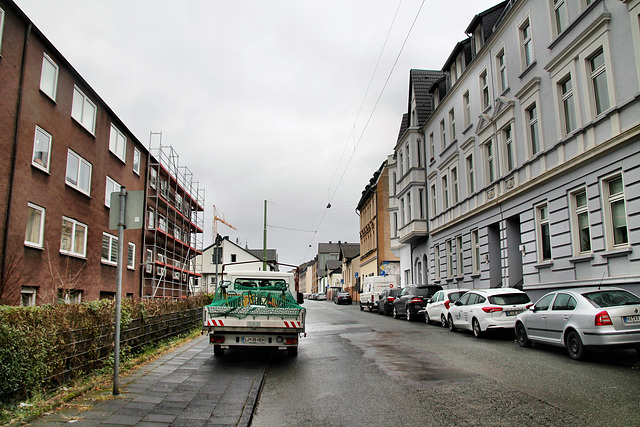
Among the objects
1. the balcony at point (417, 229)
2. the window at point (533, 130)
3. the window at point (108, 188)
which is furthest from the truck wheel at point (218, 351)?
the balcony at point (417, 229)

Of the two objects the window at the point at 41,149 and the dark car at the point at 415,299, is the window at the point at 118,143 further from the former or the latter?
the dark car at the point at 415,299

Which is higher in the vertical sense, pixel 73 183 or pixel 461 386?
pixel 73 183

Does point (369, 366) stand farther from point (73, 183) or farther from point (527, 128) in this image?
point (73, 183)

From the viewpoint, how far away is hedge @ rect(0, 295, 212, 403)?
586 cm

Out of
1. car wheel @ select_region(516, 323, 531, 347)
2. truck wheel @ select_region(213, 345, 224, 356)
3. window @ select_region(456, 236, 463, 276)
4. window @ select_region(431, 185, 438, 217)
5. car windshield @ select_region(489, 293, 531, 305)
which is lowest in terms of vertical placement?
truck wheel @ select_region(213, 345, 224, 356)

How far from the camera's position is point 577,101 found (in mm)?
16016

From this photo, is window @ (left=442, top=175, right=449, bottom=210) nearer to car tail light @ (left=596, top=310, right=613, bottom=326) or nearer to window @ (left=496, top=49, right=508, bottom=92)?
window @ (left=496, top=49, right=508, bottom=92)

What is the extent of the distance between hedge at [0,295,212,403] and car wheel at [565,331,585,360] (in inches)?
342

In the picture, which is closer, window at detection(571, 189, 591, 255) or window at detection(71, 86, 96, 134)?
window at detection(571, 189, 591, 255)

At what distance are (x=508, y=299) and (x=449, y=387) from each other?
26.9 feet

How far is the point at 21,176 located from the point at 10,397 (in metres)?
12.0

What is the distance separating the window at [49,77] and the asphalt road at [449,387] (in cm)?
1266

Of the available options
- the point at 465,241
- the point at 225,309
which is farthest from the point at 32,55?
the point at 465,241

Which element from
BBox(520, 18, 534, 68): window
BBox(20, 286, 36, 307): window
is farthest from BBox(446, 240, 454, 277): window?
Result: BBox(20, 286, 36, 307): window
